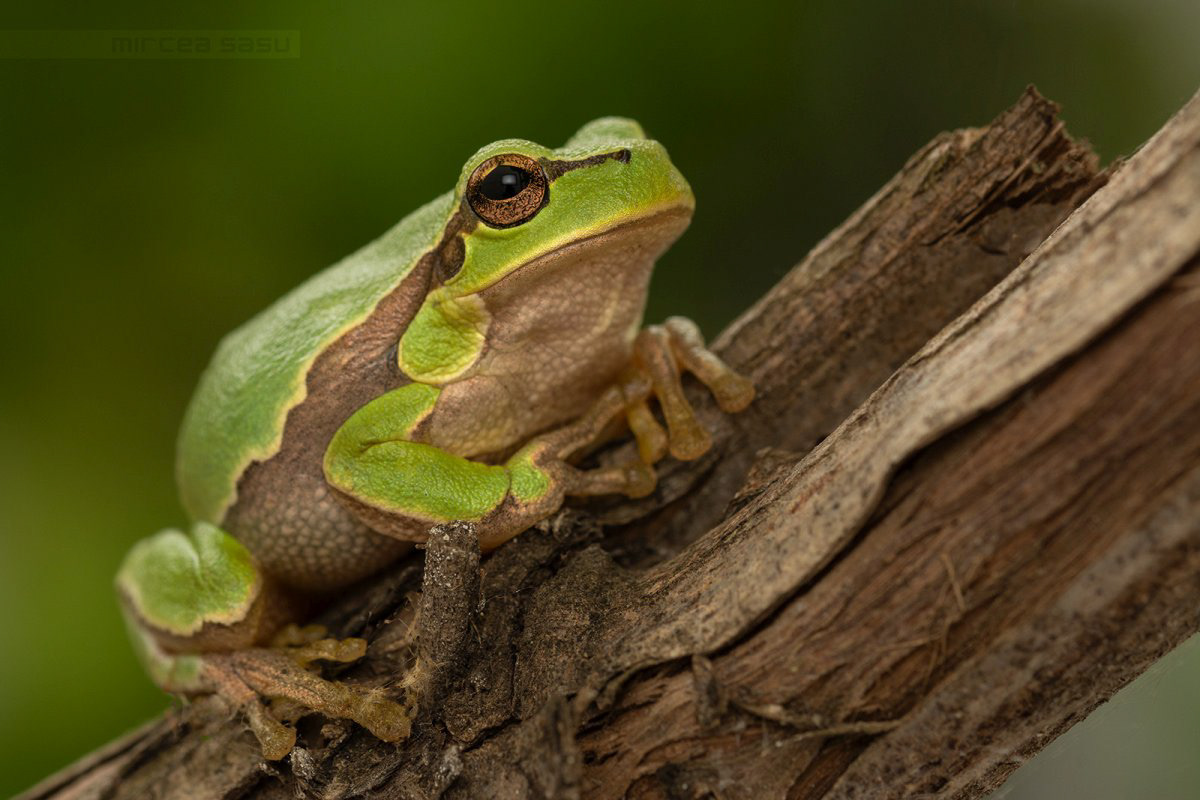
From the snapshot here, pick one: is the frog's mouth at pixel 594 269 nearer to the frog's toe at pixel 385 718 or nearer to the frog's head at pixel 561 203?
the frog's head at pixel 561 203

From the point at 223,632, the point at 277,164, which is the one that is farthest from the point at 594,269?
the point at 277,164

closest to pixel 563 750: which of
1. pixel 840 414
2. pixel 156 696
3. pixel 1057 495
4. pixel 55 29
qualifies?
pixel 1057 495

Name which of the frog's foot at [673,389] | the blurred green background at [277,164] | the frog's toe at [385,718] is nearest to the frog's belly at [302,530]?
the frog's toe at [385,718]

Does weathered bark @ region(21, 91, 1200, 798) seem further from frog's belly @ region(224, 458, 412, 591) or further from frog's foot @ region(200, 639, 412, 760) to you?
frog's belly @ region(224, 458, 412, 591)

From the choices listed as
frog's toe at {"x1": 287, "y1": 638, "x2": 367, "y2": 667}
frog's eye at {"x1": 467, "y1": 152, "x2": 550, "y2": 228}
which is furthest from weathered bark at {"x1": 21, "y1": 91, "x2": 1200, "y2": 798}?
frog's eye at {"x1": 467, "y1": 152, "x2": 550, "y2": 228}

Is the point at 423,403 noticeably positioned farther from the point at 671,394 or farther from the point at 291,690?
the point at 291,690
